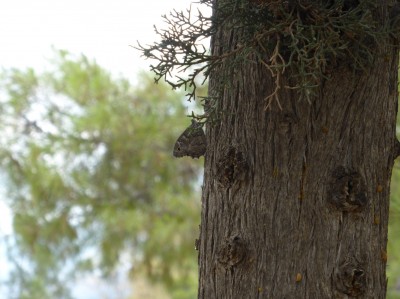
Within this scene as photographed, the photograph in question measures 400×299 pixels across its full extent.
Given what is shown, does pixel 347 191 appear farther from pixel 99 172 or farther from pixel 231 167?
pixel 99 172

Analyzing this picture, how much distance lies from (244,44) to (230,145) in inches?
8.5

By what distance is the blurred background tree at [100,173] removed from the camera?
6.53m

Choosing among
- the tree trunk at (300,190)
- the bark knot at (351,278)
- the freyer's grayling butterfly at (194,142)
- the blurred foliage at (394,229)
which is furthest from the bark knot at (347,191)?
the blurred foliage at (394,229)

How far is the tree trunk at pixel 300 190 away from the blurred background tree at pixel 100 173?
15.2 ft

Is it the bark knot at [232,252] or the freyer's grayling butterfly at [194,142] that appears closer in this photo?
the bark knot at [232,252]

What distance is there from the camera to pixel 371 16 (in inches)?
59.3

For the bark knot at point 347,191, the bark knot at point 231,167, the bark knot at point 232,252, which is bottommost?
the bark knot at point 232,252

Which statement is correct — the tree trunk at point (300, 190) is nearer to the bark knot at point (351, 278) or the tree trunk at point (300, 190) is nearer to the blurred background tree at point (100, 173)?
the bark knot at point (351, 278)

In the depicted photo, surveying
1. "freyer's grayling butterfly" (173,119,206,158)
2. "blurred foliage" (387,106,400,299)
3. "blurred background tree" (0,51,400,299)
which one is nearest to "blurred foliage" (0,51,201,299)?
"blurred background tree" (0,51,400,299)

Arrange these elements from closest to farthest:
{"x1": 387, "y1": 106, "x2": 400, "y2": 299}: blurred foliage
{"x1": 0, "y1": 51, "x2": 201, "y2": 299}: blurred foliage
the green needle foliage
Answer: the green needle foliage < {"x1": 387, "y1": 106, "x2": 400, "y2": 299}: blurred foliage < {"x1": 0, "y1": 51, "x2": 201, "y2": 299}: blurred foliage

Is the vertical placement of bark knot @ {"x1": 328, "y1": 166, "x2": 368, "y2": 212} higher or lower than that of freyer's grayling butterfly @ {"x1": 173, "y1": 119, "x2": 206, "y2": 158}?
lower

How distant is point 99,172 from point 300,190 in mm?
5297

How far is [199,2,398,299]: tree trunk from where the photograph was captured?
1.49 m

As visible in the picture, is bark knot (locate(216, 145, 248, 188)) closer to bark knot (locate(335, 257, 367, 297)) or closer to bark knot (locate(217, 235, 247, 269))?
bark knot (locate(217, 235, 247, 269))
